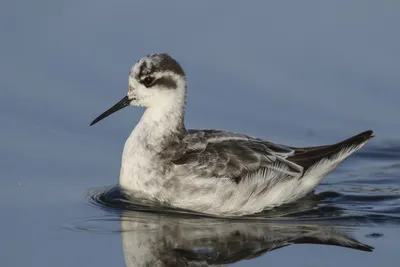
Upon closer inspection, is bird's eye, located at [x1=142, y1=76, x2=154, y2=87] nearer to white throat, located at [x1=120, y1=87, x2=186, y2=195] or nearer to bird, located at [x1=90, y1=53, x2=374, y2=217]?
bird, located at [x1=90, y1=53, x2=374, y2=217]

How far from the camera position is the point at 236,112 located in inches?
604

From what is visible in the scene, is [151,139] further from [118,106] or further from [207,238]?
[207,238]

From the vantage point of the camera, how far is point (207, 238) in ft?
38.5

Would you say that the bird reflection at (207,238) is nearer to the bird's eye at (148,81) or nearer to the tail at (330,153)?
the tail at (330,153)

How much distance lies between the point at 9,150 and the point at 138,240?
9.80 feet

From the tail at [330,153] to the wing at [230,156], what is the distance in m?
0.11

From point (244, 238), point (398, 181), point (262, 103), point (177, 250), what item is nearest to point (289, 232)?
point (244, 238)

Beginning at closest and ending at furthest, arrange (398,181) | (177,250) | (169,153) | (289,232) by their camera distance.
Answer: (177,250) < (289,232) < (169,153) < (398,181)

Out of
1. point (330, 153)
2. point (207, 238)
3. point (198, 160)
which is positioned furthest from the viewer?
point (330, 153)

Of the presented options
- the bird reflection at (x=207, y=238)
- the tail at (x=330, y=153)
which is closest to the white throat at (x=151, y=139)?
the bird reflection at (x=207, y=238)

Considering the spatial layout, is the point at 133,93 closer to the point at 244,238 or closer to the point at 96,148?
the point at 96,148

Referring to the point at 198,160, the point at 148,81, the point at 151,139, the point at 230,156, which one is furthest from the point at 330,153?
the point at 148,81

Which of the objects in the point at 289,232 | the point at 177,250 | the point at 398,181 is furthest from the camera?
the point at 398,181

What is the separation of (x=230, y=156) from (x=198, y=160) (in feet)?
1.40
